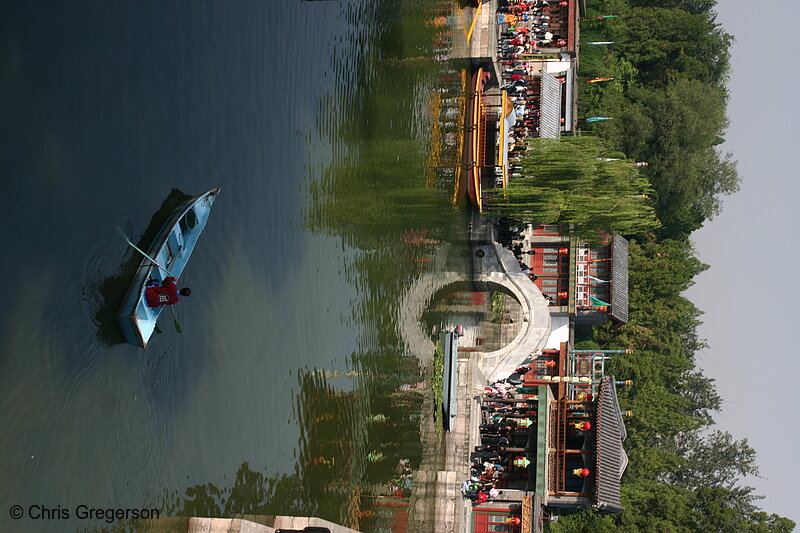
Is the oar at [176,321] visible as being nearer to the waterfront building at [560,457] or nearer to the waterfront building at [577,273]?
the waterfront building at [560,457]

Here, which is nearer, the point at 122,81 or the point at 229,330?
the point at 122,81

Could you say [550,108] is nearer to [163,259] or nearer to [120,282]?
[163,259]

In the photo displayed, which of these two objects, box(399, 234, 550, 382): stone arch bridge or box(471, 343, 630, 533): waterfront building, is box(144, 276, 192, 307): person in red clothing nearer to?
box(399, 234, 550, 382): stone arch bridge

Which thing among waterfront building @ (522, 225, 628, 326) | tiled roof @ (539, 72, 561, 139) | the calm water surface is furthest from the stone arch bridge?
tiled roof @ (539, 72, 561, 139)

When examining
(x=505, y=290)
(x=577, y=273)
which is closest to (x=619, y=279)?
(x=577, y=273)

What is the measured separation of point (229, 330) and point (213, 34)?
728 cm

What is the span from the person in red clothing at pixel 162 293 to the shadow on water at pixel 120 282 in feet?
1.50

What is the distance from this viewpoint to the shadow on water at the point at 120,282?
694 inches

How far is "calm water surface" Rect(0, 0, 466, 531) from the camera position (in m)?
15.8

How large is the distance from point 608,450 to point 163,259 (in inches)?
989

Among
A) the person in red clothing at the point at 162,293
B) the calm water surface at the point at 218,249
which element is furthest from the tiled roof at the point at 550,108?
the person in red clothing at the point at 162,293

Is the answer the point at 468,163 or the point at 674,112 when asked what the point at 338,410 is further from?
the point at 674,112

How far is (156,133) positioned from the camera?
18859 millimetres

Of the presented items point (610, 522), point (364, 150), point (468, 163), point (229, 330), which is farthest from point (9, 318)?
point (610, 522)
